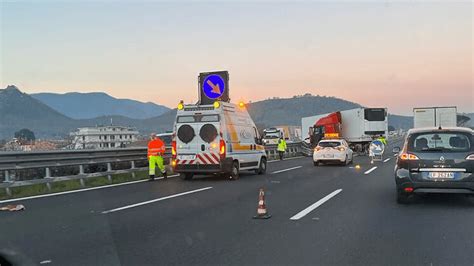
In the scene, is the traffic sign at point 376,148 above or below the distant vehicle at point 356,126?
below

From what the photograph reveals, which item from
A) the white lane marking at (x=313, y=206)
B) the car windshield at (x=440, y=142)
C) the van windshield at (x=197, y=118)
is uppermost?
the van windshield at (x=197, y=118)

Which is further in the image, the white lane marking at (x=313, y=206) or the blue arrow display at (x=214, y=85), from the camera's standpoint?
the blue arrow display at (x=214, y=85)

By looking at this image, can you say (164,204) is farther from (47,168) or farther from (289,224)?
(47,168)

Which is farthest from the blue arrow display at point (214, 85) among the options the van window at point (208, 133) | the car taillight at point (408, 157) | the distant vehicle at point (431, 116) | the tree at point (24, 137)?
the distant vehicle at point (431, 116)

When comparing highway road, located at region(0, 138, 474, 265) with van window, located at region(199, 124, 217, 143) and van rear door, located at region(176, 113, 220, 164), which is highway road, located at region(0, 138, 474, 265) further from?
van window, located at region(199, 124, 217, 143)

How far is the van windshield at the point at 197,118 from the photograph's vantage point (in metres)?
17.1

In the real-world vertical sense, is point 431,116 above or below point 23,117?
below

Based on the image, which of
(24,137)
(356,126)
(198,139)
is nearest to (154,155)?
(198,139)

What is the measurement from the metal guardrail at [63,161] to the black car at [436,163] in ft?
31.5

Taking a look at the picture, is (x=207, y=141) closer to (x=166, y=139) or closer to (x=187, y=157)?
(x=187, y=157)

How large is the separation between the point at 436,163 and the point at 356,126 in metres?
31.5

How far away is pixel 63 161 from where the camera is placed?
15.1 metres

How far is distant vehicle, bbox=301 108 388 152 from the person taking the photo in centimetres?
4031

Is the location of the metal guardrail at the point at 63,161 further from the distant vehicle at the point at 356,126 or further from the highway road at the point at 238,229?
the distant vehicle at the point at 356,126
